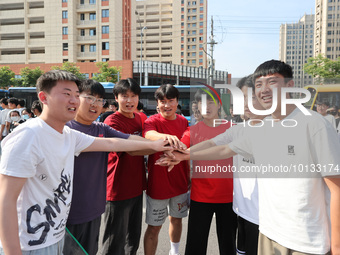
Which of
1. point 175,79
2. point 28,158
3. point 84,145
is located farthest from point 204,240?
point 175,79

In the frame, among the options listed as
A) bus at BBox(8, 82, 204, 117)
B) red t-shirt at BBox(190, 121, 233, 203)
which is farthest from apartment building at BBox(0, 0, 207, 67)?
red t-shirt at BBox(190, 121, 233, 203)

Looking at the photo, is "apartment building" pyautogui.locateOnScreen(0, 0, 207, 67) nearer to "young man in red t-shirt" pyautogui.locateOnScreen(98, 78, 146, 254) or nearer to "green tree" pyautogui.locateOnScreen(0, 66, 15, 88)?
"green tree" pyautogui.locateOnScreen(0, 66, 15, 88)

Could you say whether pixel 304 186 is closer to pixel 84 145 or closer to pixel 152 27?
pixel 84 145

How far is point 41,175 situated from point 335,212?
1591mm

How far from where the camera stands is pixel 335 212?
1422 mm

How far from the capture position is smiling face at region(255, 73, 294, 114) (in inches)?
67.3

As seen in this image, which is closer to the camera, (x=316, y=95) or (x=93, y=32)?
(x=316, y=95)

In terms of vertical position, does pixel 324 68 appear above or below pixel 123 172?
above

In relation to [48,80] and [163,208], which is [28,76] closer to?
[163,208]

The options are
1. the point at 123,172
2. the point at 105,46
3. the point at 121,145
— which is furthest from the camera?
the point at 105,46

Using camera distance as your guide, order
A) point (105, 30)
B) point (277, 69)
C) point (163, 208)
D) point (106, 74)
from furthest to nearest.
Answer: point (105, 30) < point (106, 74) < point (163, 208) < point (277, 69)

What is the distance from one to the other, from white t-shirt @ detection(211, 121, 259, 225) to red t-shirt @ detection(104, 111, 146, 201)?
31.6 inches

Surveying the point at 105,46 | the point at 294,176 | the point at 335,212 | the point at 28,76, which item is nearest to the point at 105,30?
the point at 105,46

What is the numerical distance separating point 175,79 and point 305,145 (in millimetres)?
41150
